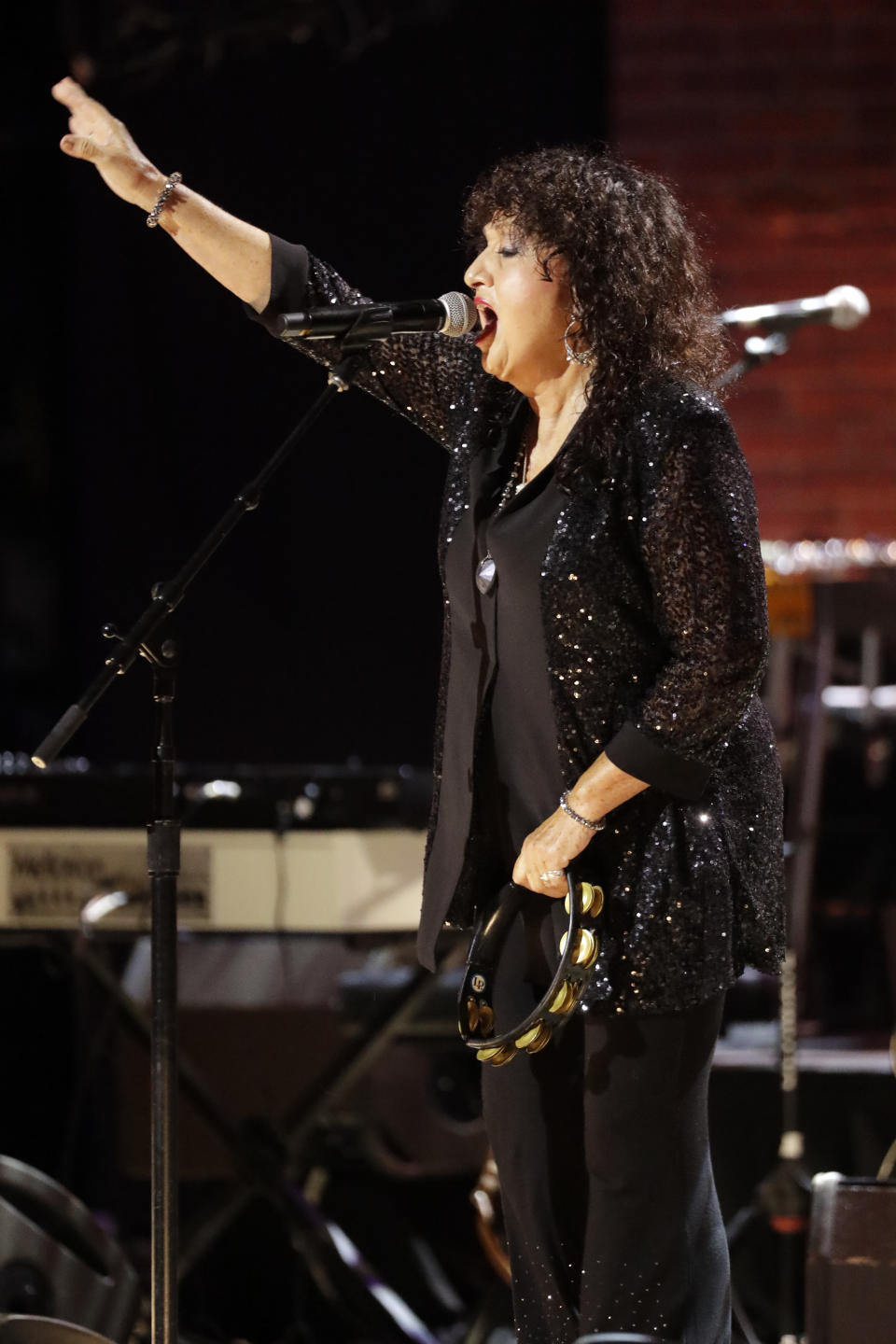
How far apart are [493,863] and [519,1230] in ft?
1.34

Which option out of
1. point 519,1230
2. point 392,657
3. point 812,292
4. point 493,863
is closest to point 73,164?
point 392,657

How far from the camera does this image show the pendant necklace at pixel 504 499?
1.84m

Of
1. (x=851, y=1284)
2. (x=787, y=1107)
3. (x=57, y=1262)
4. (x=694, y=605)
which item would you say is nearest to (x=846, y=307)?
(x=694, y=605)

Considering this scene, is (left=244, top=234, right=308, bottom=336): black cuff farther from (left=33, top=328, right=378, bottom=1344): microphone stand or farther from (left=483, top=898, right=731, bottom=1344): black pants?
(left=483, top=898, right=731, bottom=1344): black pants

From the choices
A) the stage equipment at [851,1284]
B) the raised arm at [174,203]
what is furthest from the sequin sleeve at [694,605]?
the raised arm at [174,203]

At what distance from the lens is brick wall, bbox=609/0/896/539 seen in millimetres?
4438

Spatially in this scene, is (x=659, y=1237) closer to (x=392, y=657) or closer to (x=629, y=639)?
(x=629, y=639)

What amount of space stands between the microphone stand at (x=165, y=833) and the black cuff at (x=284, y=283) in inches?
5.4

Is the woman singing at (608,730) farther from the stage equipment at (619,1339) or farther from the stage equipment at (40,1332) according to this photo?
the stage equipment at (40,1332)

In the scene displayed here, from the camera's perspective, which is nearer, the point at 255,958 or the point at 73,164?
the point at 255,958

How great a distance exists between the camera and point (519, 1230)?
186cm

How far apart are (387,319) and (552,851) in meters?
0.63

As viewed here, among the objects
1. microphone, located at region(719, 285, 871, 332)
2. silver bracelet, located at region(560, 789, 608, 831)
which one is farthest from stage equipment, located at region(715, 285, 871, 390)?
silver bracelet, located at region(560, 789, 608, 831)

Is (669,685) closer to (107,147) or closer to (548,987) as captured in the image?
(548,987)
